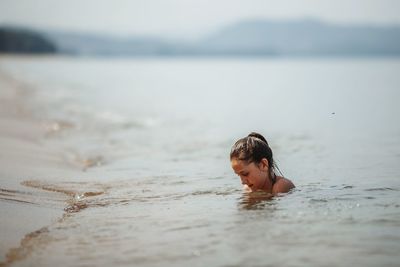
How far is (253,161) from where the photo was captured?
19.1 ft

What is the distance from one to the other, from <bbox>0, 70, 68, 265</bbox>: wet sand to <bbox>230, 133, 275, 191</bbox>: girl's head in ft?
5.83

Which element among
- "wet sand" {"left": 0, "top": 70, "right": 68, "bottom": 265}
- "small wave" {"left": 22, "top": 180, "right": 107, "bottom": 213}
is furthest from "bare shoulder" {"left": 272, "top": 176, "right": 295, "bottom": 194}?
"wet sand" {"left": 0, "top": 70, "right": 68, "bottom": 265}

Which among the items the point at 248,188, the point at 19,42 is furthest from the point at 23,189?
the point at 19,42

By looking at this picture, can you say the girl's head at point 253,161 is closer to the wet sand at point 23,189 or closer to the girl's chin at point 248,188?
the girl's chin at point 248,188

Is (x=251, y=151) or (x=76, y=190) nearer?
(x=251, y=151)

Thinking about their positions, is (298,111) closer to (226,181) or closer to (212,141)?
(212,141)

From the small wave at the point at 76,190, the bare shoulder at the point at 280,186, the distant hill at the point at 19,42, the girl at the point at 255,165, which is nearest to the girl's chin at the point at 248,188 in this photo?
the girl at the point at 255,165

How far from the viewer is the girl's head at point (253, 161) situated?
19.0 feet

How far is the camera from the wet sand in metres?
4.54

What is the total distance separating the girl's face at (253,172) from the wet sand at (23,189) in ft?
5.78

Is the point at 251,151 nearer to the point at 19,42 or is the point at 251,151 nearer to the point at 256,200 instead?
the point at 256,200

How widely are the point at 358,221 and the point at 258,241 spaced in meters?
1.01

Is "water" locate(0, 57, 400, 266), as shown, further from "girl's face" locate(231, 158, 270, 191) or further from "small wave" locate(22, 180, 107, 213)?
"girl's face" locate(231, 158, 270, 191)

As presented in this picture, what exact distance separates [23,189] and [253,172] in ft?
7.94
